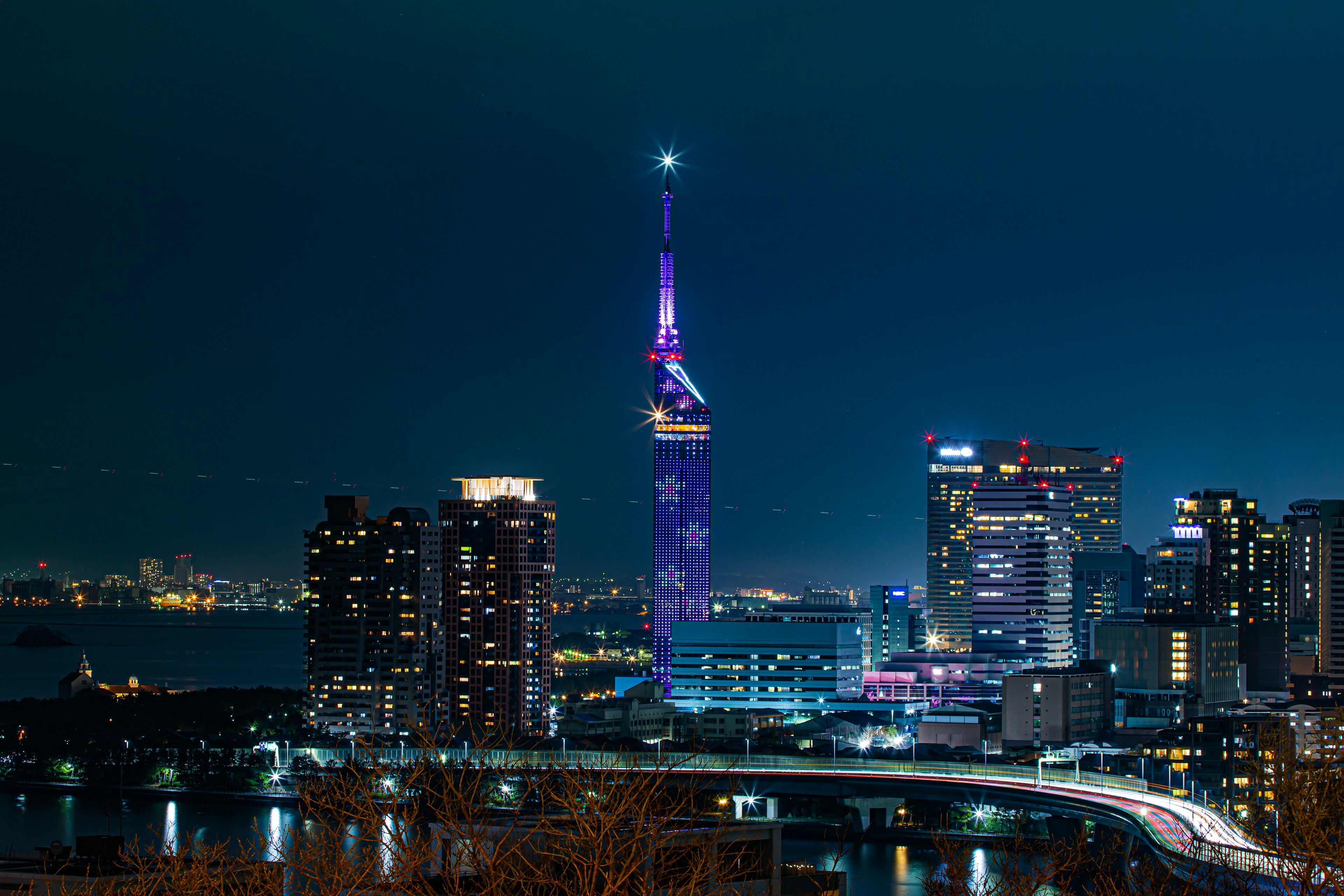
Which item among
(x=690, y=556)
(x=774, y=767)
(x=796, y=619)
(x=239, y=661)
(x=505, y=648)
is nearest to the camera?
(x=774, y=767)

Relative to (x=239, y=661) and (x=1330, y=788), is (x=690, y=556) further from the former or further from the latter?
(x=1330, y=788)

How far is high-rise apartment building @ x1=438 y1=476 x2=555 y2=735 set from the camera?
39.4 m

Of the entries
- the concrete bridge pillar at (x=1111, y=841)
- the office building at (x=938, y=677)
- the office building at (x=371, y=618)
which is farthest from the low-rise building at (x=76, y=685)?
the concrete bridge pillar at (x=1111, y=841)

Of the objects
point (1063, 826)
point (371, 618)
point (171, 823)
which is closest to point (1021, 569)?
point (371, 618)

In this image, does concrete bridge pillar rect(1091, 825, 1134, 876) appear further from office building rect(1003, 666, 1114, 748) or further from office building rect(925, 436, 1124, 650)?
office building rect(925, 436, 1124, 650)

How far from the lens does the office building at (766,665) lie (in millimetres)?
48406

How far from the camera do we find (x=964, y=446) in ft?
241

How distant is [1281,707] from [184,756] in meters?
21.4

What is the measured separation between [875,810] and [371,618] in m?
17.3

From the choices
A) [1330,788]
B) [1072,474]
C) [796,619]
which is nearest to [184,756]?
[796,619]

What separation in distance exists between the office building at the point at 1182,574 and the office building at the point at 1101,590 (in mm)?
2185

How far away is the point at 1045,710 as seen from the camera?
1416 inches

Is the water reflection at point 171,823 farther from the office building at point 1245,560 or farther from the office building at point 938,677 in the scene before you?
the office building at point 1245,560

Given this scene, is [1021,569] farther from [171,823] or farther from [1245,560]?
[171,823]
